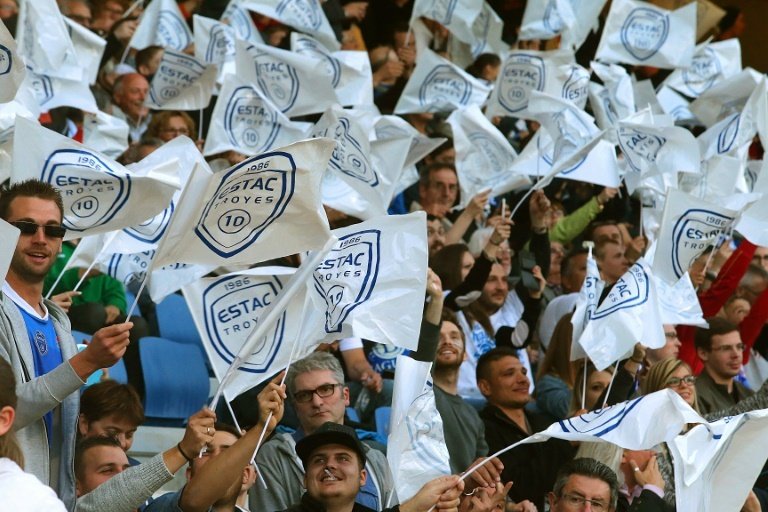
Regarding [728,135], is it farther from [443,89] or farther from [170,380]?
[170,380]

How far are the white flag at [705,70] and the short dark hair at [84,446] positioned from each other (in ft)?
27.0

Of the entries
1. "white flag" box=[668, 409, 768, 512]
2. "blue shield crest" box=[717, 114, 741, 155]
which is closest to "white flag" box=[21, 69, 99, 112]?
"blue shield crest" box=[717, 114, 741, 155]

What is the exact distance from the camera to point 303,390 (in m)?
5.66

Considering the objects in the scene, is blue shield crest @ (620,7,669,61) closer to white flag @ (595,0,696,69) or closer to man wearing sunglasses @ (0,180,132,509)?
white flag @ (595,0,696,69)

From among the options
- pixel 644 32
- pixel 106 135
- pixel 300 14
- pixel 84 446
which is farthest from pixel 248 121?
pixel 644 32

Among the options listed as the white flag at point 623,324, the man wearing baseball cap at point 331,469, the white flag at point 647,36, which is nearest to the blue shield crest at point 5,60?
the man wearing baseball cap at point 331,469

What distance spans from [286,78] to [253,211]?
13.6 ft

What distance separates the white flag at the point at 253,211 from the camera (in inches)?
178

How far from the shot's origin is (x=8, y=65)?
5152 millimetres

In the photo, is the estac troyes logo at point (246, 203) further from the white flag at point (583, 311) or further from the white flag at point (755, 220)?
the white flag at point (755, 220)

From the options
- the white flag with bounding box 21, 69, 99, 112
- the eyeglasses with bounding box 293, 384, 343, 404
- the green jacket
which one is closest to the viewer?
the eyeglasses with bounding box 293, 384, 343, 404

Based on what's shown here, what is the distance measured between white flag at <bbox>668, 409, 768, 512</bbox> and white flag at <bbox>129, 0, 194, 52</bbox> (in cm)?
596

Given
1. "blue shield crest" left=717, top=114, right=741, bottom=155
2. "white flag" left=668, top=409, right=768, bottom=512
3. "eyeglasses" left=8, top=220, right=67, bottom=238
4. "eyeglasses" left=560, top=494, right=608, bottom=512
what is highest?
"eyeglasses" left=8, top=220, right=67, bottom=238

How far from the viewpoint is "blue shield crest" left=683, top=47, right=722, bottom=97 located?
12062mm
